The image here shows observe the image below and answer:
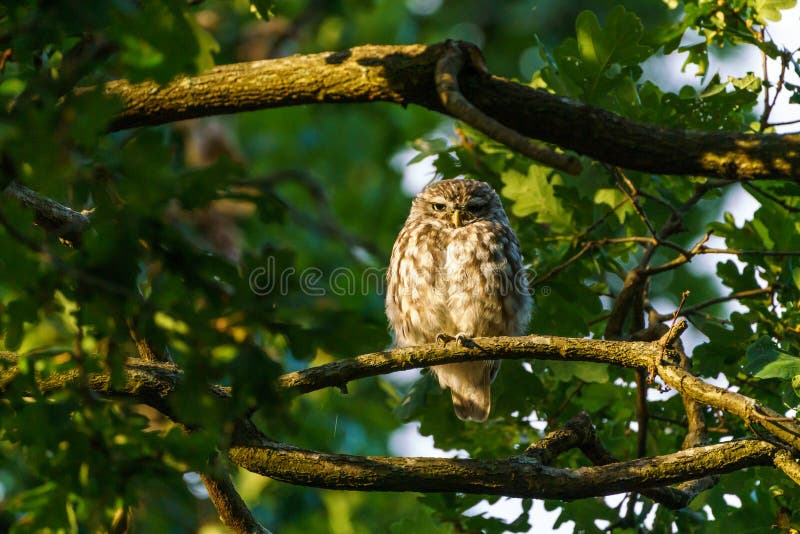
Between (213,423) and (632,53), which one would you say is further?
(632,53)

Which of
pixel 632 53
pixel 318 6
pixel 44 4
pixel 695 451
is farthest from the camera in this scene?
pixel 318 6

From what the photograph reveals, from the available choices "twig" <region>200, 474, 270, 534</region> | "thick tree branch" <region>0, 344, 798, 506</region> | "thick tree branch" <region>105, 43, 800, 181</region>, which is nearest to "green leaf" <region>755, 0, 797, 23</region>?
"thick tree branch" <region>105, 43, 800, 181</region>

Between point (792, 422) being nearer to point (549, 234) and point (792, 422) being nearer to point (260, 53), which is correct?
point (549, 234)

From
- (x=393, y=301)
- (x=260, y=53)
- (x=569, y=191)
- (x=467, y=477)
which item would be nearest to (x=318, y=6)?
(x=260, y=53)

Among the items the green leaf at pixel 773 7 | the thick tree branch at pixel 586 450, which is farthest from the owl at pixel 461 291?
the green leaf at pixel 773 7

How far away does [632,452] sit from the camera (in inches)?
169

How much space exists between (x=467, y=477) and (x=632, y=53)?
69.1 inches

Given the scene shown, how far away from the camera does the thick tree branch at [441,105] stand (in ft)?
9.32


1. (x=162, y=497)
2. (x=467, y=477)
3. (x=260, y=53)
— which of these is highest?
(x=260, y=53)

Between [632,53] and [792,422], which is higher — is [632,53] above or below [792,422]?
above

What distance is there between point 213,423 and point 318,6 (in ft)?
38.9

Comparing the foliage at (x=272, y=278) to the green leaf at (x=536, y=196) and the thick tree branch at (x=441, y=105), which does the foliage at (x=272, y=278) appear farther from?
the thick tree branch at (x=441, y=105)

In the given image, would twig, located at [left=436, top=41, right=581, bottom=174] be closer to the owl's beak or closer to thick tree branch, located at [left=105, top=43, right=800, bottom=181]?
thick tree branch, located at [left=105, top=43, right=800, bottom=181]

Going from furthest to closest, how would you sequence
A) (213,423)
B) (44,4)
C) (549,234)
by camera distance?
(549,234) < (213,423) < (44,4)
